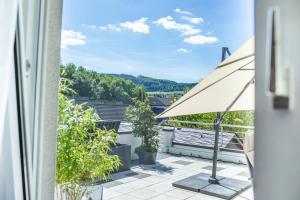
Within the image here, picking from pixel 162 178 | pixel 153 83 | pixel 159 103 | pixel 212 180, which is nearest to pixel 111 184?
pixel 162 178

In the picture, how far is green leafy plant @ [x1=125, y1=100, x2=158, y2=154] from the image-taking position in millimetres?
2705

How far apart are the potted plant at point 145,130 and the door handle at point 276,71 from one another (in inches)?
80.3

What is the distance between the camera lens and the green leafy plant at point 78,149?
2.50 m

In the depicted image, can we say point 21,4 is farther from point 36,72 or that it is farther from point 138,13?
point 138,13

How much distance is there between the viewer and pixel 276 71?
0.66 meters

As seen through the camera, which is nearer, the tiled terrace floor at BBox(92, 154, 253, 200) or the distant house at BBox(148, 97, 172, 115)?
the distant house at BBox(148, 97, 172, 115)

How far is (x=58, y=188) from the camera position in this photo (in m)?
2.51

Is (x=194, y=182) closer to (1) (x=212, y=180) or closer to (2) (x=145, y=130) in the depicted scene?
(1) (x=212, y=180)

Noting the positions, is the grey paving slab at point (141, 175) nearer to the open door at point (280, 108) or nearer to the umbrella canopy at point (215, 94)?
the umbrella canopy at point (215, 94)

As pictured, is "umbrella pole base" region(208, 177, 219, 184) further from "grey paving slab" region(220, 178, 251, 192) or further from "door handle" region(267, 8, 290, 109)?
"door handle" region(267, 8, 290, 109)

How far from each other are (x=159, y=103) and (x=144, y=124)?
0.31 meters

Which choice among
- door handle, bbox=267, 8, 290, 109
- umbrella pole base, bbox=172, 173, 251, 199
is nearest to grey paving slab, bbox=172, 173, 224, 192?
umbrella pole base, bbox=172, 173, 251, 199

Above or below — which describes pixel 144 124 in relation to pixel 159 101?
below

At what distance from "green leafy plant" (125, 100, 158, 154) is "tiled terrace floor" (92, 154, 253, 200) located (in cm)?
22
